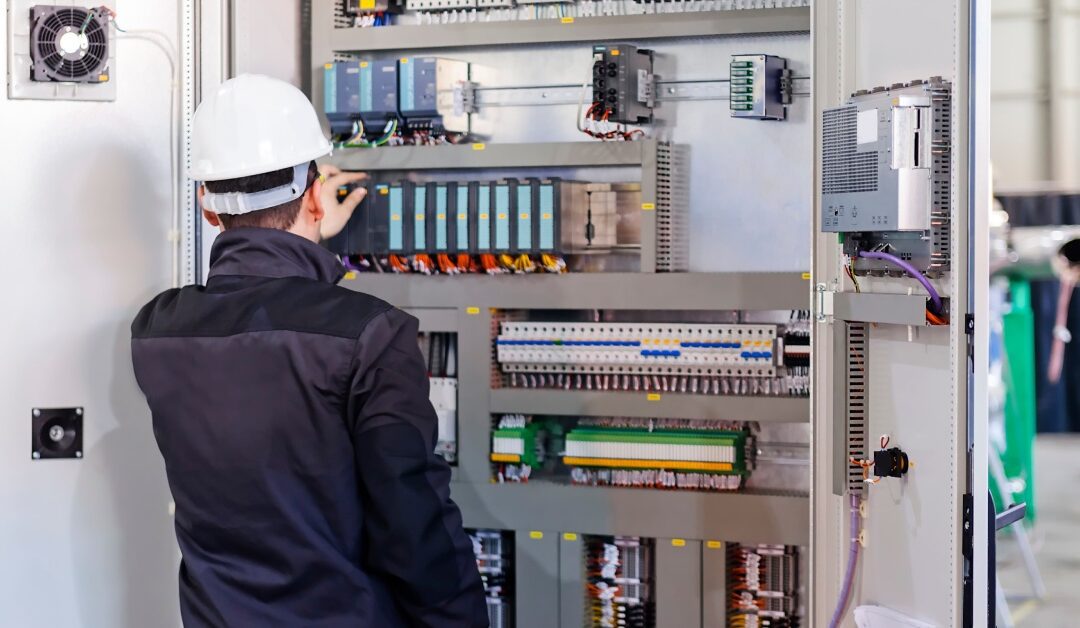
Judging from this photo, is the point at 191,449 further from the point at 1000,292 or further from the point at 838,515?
the point at 1000,292

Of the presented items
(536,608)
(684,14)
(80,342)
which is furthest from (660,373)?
(80,342)

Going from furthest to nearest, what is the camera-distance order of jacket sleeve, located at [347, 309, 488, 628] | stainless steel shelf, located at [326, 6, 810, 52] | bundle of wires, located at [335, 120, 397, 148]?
bundle of wires, located at [335, 120, 397, 148]
stainless steel shelf, located at [326, 6, 810, 52]
jacket sleeve, located at [347, 309, 488, 628]

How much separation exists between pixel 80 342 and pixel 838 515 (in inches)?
74.4

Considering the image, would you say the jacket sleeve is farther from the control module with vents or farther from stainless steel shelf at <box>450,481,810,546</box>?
stainless steel shelf at <box>450,481,810,546</box>

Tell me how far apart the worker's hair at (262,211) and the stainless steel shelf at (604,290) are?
1.76m

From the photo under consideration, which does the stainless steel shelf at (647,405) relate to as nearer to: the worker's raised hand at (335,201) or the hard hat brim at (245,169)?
the worker's raised hand at (335,201)

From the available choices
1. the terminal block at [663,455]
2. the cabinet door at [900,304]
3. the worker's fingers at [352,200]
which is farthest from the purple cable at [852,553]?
the worker's fingers at [352,200]

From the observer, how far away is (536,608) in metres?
3.69

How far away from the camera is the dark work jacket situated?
1.76 m

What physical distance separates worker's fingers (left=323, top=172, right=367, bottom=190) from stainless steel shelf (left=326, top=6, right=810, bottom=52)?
0.46 m

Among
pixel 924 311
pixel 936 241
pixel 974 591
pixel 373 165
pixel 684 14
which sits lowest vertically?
pixel 974 591

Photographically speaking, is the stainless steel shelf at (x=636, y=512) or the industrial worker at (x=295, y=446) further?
the stainless steel shelf at (x=636, y=512)

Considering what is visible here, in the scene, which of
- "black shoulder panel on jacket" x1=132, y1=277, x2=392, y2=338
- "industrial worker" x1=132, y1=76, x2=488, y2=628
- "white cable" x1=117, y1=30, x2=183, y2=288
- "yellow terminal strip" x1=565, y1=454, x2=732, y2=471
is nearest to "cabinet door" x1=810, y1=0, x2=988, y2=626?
"yellow terminal strip" x1=565, y1=454, x2=732, y2=471

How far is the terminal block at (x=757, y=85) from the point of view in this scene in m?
3.53
